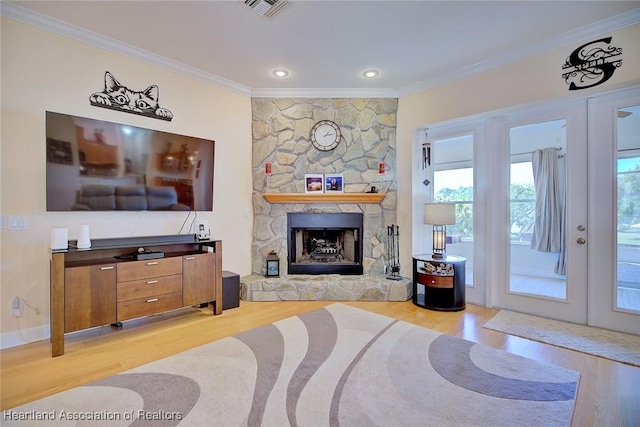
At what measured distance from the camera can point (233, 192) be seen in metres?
4.18

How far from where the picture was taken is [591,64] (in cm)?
285

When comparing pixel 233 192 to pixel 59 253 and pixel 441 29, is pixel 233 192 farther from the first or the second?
pixel 441 29

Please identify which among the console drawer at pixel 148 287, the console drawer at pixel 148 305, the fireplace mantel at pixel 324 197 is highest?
the fireplace mantel at pixel 324 197

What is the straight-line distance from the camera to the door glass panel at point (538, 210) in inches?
128

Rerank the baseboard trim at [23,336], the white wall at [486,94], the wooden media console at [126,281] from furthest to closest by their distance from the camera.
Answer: the white wall at [486,94]
the baseboard trim at [23,336]
the wooden media console at [126,281]

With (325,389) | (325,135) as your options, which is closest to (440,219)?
(325,135)

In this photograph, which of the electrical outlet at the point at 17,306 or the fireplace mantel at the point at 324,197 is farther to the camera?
the fireplace mantel at the point at 324,197

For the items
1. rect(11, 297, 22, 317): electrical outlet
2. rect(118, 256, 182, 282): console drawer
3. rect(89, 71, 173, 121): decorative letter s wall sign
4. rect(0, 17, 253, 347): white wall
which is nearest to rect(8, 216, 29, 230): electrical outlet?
rect(0, 17, 253, 347): white wall

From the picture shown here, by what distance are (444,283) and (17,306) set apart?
13.9 feet

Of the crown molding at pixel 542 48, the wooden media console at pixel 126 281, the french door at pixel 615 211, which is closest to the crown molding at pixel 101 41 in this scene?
the wooden media console at pixel 126 281

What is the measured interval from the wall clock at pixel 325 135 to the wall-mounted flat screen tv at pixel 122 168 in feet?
4.69

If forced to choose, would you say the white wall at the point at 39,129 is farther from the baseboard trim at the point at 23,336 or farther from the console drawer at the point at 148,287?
the console drawer at the point at 148,287

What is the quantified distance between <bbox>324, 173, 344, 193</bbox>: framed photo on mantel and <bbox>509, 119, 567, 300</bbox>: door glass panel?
2121 mm

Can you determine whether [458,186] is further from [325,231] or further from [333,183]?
[325,231]
